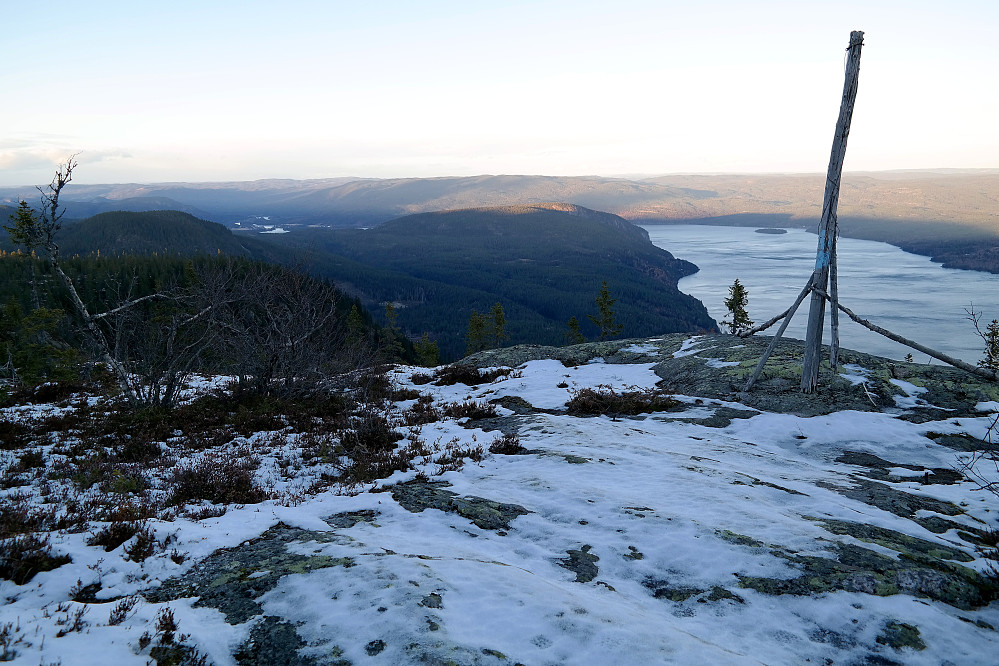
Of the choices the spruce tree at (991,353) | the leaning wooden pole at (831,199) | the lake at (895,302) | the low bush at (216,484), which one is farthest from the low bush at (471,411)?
the lake at (895,302)

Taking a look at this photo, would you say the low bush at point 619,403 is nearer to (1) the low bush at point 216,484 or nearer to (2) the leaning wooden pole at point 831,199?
(2) the leaning wooden pole at point 831,199

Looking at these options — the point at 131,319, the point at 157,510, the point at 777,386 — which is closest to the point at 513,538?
the point at 157,510

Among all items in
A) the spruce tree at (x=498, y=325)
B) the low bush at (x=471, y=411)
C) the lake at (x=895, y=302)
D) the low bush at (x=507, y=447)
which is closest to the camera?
the low bush at (x=507, y=447)

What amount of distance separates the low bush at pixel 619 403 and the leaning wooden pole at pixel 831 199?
3904 millimetres

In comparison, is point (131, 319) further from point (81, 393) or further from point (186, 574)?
point (186, 574)

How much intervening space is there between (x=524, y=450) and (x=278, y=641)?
6.71 m

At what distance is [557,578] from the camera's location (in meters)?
5.09

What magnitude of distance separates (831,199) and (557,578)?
38.5 ft

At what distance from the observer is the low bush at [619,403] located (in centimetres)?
1330

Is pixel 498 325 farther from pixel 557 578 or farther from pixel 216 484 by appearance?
pixel 557 578

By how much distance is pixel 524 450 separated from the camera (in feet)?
33.1

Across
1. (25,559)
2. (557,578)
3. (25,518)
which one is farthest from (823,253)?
(25,518)

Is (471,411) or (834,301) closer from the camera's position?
(834,301)

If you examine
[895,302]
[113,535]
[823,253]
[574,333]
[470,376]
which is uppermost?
[823,253]
